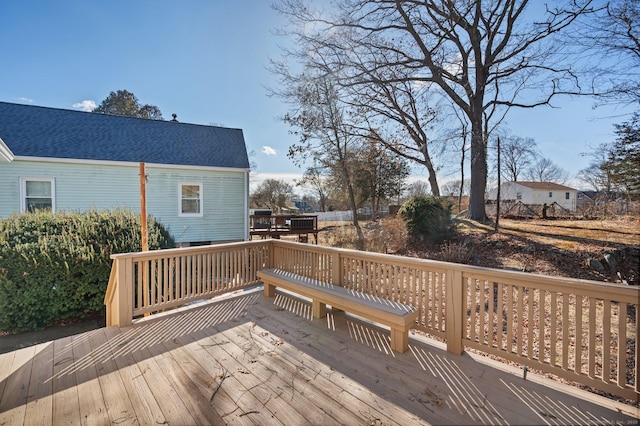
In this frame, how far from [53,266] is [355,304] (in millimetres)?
4454

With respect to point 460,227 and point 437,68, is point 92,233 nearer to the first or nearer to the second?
point 460,227

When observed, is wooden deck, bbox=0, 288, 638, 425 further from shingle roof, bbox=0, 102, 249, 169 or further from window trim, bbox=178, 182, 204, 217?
shingle roof, bbox=0, 102, 249, 169

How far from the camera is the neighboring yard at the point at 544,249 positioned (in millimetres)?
5234

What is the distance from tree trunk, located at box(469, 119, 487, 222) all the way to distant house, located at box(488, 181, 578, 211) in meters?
22.8

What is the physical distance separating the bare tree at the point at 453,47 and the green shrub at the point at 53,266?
8700 mm

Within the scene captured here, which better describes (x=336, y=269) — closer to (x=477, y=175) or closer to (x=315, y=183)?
(x=477, y=175)

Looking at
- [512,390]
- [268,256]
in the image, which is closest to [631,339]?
[512,390]

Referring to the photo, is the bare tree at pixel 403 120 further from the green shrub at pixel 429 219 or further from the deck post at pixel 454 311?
the deck post at pixel 454 311

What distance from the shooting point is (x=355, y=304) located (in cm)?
306

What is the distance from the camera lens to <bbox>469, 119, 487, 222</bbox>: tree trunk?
9898mm

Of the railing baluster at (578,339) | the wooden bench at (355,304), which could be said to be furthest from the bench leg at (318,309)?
the railing baluster at (578,339)

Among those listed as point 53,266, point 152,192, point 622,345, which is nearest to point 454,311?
point 622,345

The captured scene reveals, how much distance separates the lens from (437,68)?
1020cm

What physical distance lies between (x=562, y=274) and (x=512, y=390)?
4218 mm
